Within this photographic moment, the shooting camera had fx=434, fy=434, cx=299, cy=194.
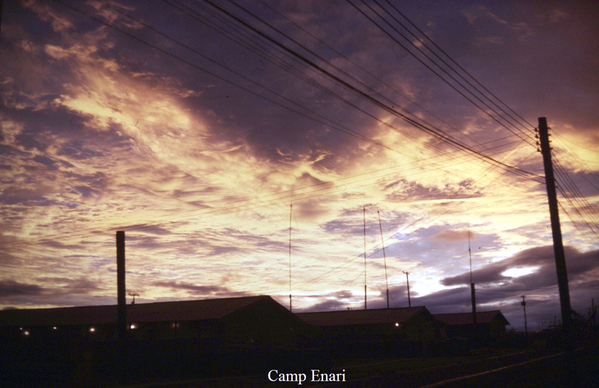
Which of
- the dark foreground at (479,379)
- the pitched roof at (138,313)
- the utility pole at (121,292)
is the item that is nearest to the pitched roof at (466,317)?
the dark foreground at (479,379)

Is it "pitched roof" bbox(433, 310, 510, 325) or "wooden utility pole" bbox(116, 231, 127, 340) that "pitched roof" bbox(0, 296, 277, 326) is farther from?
"pitched roof" bbox(433, 310, 510, 325)

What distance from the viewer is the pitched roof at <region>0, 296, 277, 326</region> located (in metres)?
37.2

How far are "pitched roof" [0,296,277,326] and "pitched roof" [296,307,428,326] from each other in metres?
17.4

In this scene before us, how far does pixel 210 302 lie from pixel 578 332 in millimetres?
54010

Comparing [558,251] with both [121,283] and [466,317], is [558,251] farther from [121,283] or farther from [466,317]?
[466,317]

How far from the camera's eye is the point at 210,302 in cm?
4153

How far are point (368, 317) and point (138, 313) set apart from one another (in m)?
27.2

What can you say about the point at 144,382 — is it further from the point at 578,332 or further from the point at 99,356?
the point at 578,332

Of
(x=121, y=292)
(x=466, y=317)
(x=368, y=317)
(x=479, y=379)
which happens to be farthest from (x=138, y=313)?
(x=466, y=317)

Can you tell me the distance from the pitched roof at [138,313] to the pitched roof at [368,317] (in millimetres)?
17438

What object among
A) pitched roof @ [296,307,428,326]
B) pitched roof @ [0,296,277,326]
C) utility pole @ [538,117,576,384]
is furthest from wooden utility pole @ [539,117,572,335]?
pitched roof @ [296,307,428,326]

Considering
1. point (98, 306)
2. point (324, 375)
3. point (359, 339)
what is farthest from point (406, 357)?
point (98, 306)

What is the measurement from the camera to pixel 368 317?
53.7 metres

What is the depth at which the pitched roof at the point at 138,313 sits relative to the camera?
37.2 meters
